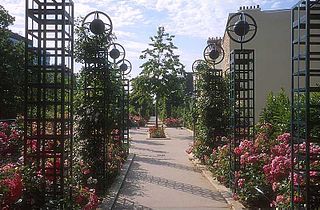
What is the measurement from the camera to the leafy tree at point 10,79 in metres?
27.0

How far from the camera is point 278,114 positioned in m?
13.6

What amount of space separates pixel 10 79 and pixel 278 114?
751 inches

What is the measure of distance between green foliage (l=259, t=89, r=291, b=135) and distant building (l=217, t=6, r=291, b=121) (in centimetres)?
823

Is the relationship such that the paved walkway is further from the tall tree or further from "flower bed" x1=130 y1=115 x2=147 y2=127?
"flower bed" x1=130 y1=115 x2=147 y2=127

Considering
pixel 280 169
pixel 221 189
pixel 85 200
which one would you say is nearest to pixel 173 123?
pixel 221 189

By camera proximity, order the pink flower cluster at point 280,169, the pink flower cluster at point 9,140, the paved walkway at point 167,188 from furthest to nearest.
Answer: the pink flower cluster at point 9,140 → the paved walkway at point 167,188 → the pink flower cluster at point 280,169

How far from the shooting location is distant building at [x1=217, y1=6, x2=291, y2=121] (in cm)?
2294

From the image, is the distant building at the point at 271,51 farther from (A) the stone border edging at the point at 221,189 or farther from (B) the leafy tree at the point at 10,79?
(B) the leafy tree at the point at 10,79

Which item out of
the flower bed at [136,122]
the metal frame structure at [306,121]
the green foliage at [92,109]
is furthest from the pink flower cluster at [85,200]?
the flower bed at [136,122]

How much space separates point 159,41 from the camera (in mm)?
28781

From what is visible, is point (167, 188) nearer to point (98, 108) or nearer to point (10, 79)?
point (98, 108)

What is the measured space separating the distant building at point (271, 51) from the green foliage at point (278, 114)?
823 cm

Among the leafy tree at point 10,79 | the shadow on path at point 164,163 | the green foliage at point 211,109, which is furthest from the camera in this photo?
the leafy tree at point 10,79

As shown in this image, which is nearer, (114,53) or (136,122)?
(114,53)
